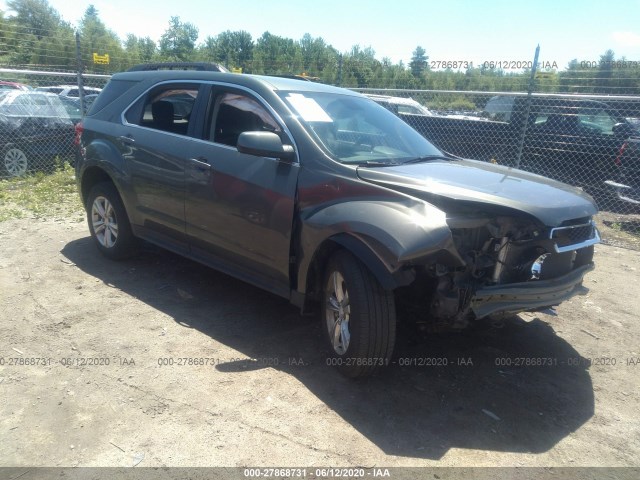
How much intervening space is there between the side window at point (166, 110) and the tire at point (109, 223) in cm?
81

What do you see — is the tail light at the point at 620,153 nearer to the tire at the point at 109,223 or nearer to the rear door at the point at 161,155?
the rear door at the point at 161,155

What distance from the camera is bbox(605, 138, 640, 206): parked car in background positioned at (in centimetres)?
809

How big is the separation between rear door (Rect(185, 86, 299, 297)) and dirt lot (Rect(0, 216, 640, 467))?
0.54 metres

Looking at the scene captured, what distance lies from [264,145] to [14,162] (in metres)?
7.56

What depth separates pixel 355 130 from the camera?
4098 mm

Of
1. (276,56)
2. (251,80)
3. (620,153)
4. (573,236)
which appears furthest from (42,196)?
(276,56)

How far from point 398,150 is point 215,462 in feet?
8.65

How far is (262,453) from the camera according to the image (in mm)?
2723

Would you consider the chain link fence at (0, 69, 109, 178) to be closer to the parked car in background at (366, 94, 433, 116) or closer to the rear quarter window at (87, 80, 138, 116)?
the rear quarter window at (87, 80, 138, 116)

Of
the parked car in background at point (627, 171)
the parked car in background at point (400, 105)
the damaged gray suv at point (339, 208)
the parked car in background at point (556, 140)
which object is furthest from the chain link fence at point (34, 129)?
the parked car in background at point (627, 171)

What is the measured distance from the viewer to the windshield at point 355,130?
379 centimetres

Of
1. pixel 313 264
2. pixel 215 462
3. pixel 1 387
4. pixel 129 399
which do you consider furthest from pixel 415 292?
pixel 1 387

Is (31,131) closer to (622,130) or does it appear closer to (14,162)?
(14,162)

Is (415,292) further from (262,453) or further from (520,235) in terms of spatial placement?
(262,453)
